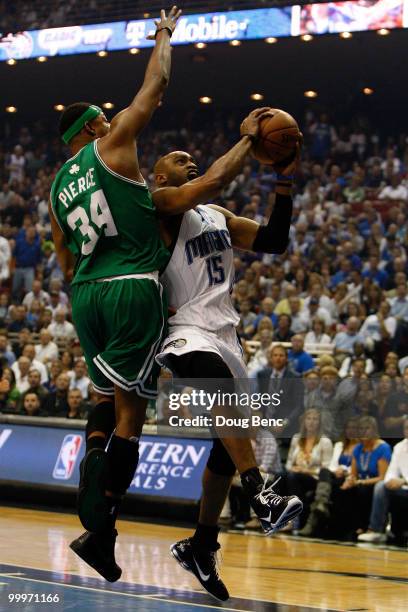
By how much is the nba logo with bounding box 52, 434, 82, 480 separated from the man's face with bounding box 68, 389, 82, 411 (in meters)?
0.39

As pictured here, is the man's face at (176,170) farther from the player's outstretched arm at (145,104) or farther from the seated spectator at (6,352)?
the seated spectator at (6,352)

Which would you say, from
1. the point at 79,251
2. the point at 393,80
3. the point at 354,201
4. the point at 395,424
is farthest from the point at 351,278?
the point at 79,251

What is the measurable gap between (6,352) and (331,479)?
6.63m

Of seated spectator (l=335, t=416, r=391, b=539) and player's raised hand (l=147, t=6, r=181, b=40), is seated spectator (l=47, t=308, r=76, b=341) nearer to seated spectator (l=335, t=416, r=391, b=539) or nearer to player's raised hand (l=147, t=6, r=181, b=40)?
seated spectator (l=335, t=416, r=391, b=539)

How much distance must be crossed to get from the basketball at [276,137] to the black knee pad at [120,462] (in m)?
1.67

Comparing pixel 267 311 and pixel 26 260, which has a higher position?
pixel 26 260

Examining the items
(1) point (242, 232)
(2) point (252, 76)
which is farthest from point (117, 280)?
(2) point (252, 76)

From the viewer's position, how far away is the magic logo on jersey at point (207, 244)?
244 inches

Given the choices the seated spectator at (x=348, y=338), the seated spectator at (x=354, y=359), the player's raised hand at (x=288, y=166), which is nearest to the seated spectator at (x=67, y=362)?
the seated spectator at (x=348, y=338)

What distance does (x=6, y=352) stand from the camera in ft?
52.3

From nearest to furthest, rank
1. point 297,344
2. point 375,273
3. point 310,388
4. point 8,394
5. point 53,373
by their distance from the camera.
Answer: point 310,388, point 297,344, point 8,394, point 53,373, point 375,273

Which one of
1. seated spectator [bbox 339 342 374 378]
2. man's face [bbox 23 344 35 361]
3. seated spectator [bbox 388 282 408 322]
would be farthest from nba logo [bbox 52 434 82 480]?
seated spectator [bbox 388 282 408 322]

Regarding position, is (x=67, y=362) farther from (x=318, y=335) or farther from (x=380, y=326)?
(x=380, y=326)

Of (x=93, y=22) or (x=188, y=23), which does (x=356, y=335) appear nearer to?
(x=188, y=23)
